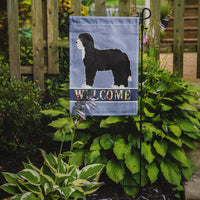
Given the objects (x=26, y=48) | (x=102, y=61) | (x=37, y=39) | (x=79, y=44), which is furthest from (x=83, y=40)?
(x=26, y=48)

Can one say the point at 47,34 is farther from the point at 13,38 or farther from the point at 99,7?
the point at 99,7

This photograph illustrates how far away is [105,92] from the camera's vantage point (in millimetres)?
2520

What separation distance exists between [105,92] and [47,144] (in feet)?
4.53

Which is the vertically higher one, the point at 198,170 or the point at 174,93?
the point at 174,93

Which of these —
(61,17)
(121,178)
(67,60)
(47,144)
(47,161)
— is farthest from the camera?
(61,17)

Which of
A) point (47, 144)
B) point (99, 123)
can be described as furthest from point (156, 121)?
point (47, 144)

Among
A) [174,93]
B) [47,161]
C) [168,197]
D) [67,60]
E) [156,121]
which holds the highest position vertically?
[67,60]

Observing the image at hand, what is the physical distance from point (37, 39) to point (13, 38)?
11.1 inches

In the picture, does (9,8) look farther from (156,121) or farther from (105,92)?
(156,121)

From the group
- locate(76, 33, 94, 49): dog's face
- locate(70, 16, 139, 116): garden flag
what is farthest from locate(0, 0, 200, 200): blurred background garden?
locate(76, 33, 94, 49): dog's face

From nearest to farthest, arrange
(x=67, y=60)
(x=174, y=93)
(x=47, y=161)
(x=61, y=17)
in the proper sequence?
(x=47, y=161) → (x=174, y=93) → (x=67, y=60) → (x=61, y=17)

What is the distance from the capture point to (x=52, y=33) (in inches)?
150

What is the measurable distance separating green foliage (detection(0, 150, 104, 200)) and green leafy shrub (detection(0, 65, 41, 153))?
39.1 inches

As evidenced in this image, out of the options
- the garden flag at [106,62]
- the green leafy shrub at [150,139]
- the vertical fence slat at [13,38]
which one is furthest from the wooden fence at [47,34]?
the garden flag at [106,62]
